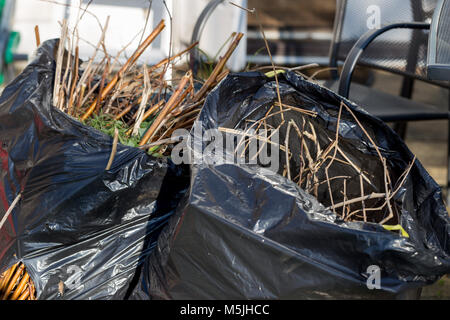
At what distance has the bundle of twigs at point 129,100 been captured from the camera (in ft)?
4.30

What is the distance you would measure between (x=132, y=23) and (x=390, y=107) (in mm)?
1061

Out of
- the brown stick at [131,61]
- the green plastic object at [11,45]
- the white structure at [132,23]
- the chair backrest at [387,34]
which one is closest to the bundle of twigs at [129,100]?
the brown stick at [131,61]

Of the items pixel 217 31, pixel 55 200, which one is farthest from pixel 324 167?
pixel 217 31

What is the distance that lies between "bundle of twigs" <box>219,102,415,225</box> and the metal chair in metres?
0.61

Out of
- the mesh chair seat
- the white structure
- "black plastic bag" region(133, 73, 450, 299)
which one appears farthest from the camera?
the white structure

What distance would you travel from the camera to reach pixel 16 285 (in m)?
1.24

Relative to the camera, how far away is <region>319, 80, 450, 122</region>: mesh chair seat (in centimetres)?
188

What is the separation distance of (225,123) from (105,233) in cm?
38

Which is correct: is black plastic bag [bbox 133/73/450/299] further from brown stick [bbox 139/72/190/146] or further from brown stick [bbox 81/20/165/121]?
brown stick [bbox 81/20/165/121]

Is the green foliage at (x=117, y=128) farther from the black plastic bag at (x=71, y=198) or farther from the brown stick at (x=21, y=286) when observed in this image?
the brown stick at (x=21, y=286)

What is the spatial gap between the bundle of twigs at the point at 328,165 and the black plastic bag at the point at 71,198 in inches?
9.6

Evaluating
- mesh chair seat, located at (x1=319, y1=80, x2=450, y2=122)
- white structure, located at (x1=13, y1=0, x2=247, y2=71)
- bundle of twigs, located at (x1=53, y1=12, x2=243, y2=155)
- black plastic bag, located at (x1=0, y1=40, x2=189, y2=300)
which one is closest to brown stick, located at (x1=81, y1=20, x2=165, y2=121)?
bundle of twigs, located at (x1=53, y1=12, x2=243, y2=155)

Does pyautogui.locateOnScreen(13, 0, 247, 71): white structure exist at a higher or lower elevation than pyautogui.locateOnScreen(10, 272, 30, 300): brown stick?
higher

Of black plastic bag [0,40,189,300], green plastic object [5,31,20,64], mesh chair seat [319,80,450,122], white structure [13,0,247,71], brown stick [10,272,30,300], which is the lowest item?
brown stick [10,272,30,300]
